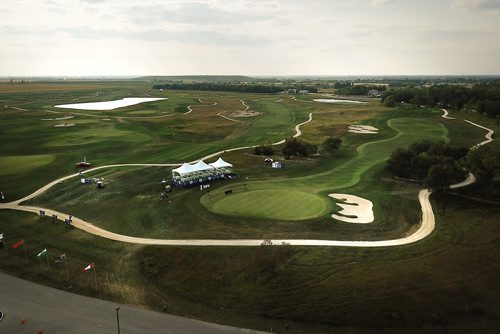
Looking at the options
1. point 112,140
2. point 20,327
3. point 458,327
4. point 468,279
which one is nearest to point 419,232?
point 468,279

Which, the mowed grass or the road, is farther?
the mowed grass

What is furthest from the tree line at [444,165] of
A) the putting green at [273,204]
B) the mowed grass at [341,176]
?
the putting green at [273,204]

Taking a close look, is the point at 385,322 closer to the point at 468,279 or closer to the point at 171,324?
the point at 468,279

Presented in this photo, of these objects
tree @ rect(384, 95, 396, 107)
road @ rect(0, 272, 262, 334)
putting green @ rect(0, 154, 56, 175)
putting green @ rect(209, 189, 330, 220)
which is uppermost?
tree @ rect(384, 95, 396, 107)

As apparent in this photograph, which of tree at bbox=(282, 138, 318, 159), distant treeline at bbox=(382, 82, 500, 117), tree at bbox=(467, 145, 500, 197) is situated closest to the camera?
tree at bbox=(467, 145, 500, 197)

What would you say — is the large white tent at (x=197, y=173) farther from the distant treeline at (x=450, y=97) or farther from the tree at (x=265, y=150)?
the distant treeline at (x=450, y=97)

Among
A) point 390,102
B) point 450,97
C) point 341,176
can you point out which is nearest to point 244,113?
point 390,102

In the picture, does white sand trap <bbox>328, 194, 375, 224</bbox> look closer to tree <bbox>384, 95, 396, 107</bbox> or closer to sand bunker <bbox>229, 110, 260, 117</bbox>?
sand bunker <bbox>229, 110, 260, 117</bbox>

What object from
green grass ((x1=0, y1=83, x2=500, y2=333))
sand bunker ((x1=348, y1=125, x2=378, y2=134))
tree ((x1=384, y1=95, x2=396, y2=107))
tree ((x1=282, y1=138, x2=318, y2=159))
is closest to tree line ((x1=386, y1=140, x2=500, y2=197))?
green grass ((x1=0, y1=83, x2=500, y2=333))

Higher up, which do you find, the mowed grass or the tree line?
the tree line
